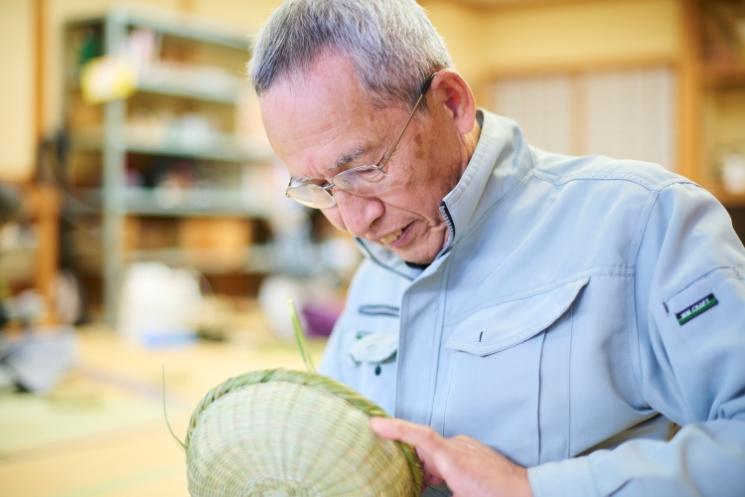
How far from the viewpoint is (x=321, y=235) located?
5.64 meters

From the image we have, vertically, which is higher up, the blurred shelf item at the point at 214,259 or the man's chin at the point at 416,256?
the man's chin at the point at 416,256

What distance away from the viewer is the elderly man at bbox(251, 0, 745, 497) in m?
0.79

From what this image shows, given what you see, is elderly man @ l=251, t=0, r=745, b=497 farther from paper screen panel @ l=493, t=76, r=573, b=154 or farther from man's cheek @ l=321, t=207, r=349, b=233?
paper screen panel @ l=493, t=76, r=573, b=154

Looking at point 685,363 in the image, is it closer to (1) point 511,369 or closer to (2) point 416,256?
(1) point 511,369

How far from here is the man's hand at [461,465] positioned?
787 millimetres

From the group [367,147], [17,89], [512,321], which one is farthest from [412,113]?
[17,89]

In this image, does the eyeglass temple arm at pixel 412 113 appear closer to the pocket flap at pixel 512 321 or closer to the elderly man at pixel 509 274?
the elderly man at pixel 509 274

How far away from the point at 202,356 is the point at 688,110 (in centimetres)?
471

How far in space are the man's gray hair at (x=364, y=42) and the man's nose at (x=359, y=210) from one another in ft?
0.47

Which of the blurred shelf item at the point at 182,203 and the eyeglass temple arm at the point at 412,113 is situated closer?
the eyeglass temple arm at the point at 412,113

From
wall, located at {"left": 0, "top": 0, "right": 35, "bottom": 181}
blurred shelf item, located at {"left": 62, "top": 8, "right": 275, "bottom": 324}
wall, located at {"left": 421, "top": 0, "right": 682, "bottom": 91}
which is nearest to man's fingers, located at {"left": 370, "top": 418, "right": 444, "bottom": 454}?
blurred shelf item, located at {"left": 62, "top": 8, "right": 275, "bottom": 324}

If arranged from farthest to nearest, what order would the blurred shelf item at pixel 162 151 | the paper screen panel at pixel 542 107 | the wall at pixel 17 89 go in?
the paper screen panel at pixel 542 107, the blurred shelf item at pixel 162 151, the wall at pixel 17 89

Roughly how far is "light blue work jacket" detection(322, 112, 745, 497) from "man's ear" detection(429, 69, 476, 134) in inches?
1.8

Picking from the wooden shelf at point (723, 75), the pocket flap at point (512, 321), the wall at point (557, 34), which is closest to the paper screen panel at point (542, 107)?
the wall at point (557, 34)
